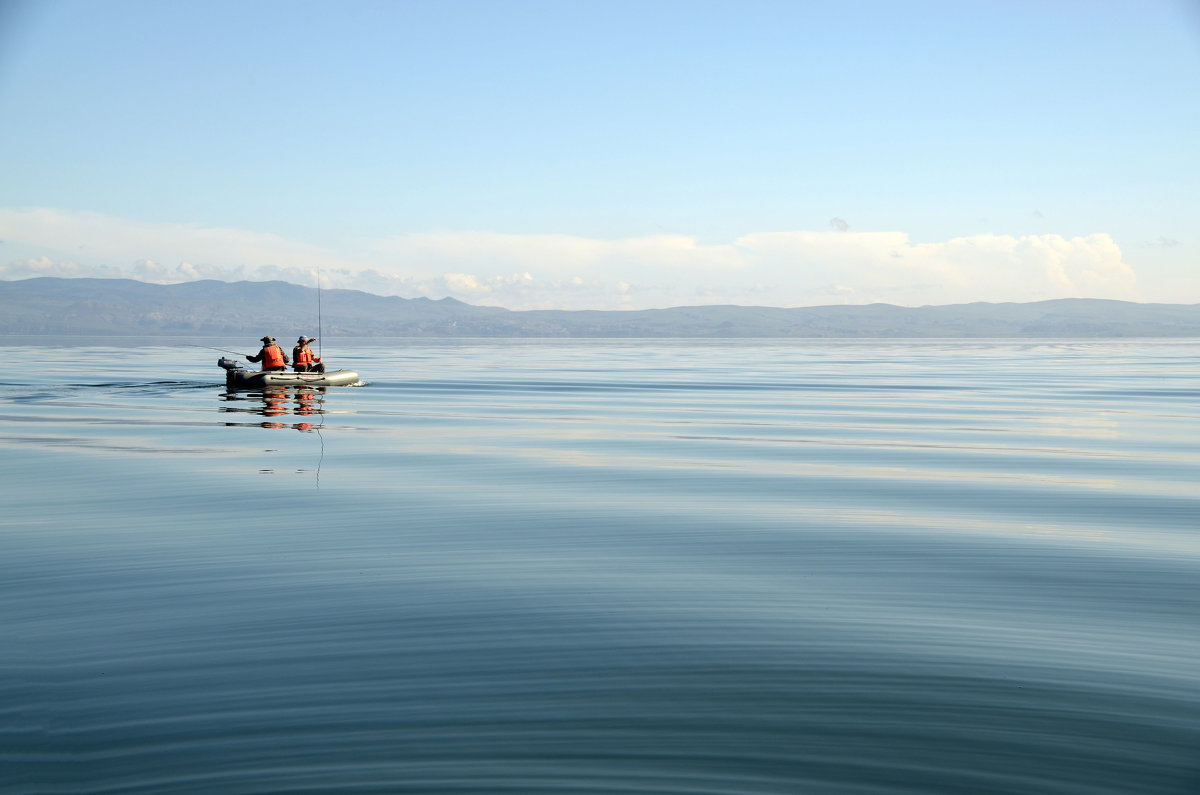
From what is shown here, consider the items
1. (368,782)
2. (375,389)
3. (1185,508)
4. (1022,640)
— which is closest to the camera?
(368,782)

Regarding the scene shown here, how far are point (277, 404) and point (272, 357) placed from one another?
493 cm

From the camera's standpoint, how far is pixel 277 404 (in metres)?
34.4

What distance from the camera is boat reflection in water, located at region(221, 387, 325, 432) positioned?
27.1 m

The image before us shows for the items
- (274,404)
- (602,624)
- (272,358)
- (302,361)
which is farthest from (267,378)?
(602,624)

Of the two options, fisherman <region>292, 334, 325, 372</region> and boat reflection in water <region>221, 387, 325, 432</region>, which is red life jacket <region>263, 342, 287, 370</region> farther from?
boat reflection in water <region>221, 387, 325, 432</region>

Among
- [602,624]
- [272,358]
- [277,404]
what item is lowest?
[277,404]

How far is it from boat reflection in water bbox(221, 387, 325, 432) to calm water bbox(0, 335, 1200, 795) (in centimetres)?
818

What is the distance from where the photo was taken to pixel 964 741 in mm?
5934

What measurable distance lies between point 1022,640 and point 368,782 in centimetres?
483

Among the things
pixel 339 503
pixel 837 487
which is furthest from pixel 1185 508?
pixel 339 503

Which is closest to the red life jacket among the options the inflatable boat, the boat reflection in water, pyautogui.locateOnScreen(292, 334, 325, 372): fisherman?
the inflatable boat

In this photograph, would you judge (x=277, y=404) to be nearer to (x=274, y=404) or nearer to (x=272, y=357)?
(x=274, y=404)

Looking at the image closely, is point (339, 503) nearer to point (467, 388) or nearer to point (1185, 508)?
point (1185, 508)

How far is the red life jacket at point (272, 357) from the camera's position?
38.7 meters
